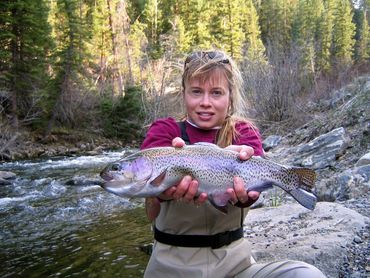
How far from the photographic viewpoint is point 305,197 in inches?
111

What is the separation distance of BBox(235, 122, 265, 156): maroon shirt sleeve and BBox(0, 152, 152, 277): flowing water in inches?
150

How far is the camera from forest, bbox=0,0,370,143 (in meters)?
20.7

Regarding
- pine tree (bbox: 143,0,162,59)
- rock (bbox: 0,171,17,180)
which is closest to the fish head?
rock (bbox: 0,171,17,180)

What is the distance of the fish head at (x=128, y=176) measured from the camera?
2.60m

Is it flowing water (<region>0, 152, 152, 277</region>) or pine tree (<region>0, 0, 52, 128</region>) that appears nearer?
flowing water (<region>0, 152, 152, 277</region>)

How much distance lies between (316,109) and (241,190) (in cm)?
1890

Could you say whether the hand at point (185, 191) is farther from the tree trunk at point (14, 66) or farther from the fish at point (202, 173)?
the tree trunk at point (14, 66)

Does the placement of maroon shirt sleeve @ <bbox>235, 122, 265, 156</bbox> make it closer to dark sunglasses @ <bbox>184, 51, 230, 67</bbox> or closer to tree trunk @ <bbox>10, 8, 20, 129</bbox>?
dark sunglasses @ <bbox>184, 51, 230, 67</bbox>

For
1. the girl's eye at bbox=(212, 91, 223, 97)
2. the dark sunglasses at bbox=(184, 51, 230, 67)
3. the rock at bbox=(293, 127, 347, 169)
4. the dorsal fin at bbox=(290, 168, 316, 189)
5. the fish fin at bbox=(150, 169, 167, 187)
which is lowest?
the rock at bbox=(293, 127, 347, 169)

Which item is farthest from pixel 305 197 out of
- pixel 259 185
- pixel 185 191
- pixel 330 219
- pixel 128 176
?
pixel 330 219

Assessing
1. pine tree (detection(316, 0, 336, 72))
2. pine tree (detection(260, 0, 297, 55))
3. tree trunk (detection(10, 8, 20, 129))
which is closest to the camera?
tree trunk (detection(10, 8, 20, 129))

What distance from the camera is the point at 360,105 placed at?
12.2m

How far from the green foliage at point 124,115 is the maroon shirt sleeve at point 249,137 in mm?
30416

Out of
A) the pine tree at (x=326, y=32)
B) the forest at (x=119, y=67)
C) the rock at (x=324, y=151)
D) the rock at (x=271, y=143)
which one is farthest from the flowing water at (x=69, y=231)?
the pine tree at (x=326, y=32)
